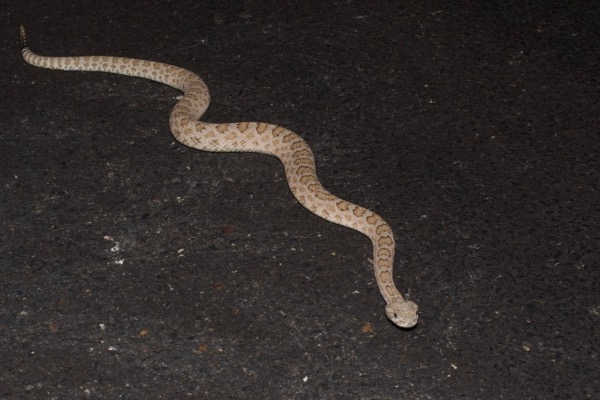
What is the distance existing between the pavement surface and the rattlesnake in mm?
129

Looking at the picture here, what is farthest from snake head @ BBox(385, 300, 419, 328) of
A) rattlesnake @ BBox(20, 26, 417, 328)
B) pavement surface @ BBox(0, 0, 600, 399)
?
pavement surface @ BBox(0, 0, 600, 399)

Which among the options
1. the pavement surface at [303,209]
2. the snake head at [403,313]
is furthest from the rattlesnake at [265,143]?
the pavement surface at [303,209]

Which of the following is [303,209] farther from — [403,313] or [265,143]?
[403,313]

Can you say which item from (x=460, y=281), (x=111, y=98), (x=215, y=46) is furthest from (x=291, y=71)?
(x=460, y=281)

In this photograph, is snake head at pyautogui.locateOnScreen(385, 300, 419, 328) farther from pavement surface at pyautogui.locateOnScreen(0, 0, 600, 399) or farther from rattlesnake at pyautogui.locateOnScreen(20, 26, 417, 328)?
pavement surface at pyautogui.locateOnScreen(0, 0, 600, 399)

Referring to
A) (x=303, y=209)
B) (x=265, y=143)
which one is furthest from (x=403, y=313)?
(x=265, y=143)

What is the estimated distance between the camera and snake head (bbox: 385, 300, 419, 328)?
6.19m

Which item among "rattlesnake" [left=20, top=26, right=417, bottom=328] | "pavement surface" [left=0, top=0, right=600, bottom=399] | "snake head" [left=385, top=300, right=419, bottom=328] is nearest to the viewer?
"pavement surface" [left=0, top=0, right=600, bottom=399]

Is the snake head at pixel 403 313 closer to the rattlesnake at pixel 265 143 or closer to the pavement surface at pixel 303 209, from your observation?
the rattlesnake at pixel 265 143

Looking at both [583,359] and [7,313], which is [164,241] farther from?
[583,359]

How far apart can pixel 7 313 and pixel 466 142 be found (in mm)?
4477

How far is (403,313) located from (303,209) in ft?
5.57

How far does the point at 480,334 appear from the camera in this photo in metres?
6.29

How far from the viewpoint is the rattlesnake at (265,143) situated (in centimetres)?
671
